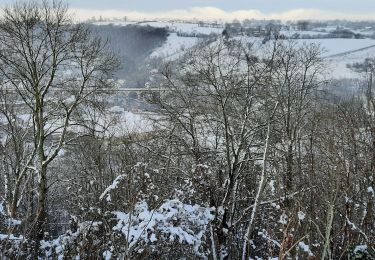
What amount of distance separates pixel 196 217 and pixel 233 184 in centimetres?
432

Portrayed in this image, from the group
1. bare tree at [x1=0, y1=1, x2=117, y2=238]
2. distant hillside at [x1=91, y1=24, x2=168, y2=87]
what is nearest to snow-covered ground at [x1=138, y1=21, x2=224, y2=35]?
distant hillside at [x1=91, y1=24, x2=168, y2=87]

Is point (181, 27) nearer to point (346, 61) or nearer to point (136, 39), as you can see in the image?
point (136, 39)

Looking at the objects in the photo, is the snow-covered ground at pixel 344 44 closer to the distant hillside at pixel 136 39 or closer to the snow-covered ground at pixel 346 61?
the snow-covered ground at pixel 346 61

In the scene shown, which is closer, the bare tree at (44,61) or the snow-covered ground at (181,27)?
the bare tree at (44,61)

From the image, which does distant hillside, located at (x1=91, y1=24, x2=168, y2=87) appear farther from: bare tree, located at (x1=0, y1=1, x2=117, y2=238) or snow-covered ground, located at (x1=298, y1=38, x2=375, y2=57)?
bare tree, located at (x1=0, y1=1, x2=117, y2=238)

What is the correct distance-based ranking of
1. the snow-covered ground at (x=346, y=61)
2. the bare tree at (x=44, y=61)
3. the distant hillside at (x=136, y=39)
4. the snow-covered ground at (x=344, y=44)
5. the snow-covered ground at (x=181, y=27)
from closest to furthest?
the bare tree at (x=44, y=61) < the snow-covered ground at (x=346, y=61) < the distant hillside at (x=136, y=39) < the snow-covered ground at (x=344, y=44) < the snow-covered ground at (x=181, y=27)

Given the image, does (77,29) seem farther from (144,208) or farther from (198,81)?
(144,208)

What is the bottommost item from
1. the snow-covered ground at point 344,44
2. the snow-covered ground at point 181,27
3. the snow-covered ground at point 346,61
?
the snow-covered ground at point 346,61

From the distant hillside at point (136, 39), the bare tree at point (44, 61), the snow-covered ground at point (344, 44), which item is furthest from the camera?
the snow-covered ground at point (344, 44)

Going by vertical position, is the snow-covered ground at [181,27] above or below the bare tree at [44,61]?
below

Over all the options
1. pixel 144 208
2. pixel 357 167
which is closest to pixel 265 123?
pixel 357 167

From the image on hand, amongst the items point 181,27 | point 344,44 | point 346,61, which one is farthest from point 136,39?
point 344,44

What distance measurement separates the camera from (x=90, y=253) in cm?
786

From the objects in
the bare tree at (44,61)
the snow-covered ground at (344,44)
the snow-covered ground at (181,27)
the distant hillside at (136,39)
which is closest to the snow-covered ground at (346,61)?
the snow-covered ground at (344,44)
